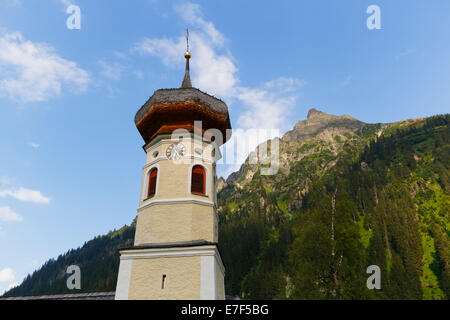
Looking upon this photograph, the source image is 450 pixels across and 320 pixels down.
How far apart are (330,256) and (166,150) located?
46.5 feet

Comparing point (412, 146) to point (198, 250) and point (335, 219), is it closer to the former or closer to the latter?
point (335, 219)

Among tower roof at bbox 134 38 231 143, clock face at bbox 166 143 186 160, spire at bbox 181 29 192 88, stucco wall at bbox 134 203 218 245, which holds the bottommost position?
stucco wall at bbox 134 203 218 245

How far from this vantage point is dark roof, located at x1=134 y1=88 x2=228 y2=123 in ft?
49.8

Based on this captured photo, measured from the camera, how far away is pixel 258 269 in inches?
3789

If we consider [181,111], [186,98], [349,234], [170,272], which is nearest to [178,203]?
[170,272]

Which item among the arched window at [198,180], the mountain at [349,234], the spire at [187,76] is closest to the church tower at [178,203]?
the arched window at [198,180]

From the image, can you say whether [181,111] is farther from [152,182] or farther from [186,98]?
[152,182]

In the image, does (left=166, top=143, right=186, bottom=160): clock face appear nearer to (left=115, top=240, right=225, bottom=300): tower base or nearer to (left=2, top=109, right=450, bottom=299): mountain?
(left=115, top=240, right=225, bottom=300): tower base

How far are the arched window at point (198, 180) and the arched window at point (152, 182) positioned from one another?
1.60m

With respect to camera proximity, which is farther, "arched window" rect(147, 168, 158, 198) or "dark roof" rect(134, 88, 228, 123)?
"dark roof" rect(134, 88, 228, 123)

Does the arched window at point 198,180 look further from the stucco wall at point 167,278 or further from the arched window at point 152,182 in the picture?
the stucco wall at point 167,278

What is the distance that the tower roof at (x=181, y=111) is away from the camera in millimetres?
15125

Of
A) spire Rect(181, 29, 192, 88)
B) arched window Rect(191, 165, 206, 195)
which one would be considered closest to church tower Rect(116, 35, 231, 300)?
arched window Rect(191, 165, 206, 195)

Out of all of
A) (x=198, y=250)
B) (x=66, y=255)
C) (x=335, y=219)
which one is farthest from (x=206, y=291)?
(x=66, y=255)
